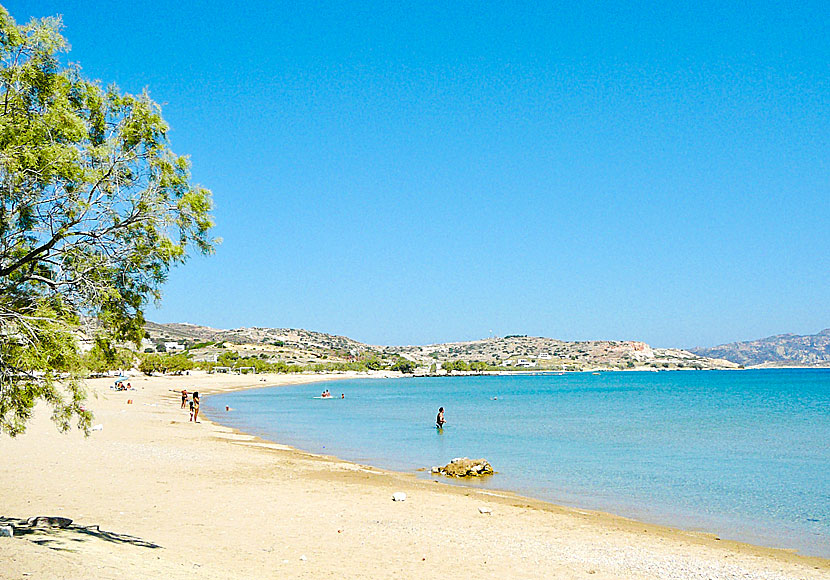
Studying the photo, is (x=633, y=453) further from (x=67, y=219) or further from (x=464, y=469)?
(x=67, y=219)

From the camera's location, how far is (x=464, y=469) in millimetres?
22219

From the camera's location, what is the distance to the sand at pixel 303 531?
32.9ft

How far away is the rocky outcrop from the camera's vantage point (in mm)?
22125

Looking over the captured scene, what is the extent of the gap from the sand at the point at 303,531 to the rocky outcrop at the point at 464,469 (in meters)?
2.02

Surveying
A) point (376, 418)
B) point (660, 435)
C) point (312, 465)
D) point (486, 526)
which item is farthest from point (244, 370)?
point (486, 526)

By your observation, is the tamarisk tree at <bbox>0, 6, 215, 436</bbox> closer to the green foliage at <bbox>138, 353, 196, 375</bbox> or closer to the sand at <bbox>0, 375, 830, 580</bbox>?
the sand at <bbox>0, 375, 830, 580</bbox>

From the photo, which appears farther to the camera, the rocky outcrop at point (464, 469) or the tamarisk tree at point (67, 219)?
the rocky outcrop at point (464, 469)

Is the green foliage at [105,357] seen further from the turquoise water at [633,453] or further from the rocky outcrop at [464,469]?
the rocky outcrop at [464,469]

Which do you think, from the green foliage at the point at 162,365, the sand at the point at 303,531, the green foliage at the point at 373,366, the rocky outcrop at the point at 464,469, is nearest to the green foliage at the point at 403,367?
the green foliage at the point at 373,366

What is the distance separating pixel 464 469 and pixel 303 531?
10134mm

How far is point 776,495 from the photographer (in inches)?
805

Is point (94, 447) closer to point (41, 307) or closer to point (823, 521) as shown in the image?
point (41, 307)

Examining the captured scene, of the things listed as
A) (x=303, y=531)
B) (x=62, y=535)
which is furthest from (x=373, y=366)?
(x=62, y=535)

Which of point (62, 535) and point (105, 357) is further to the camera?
point (62, 535)
